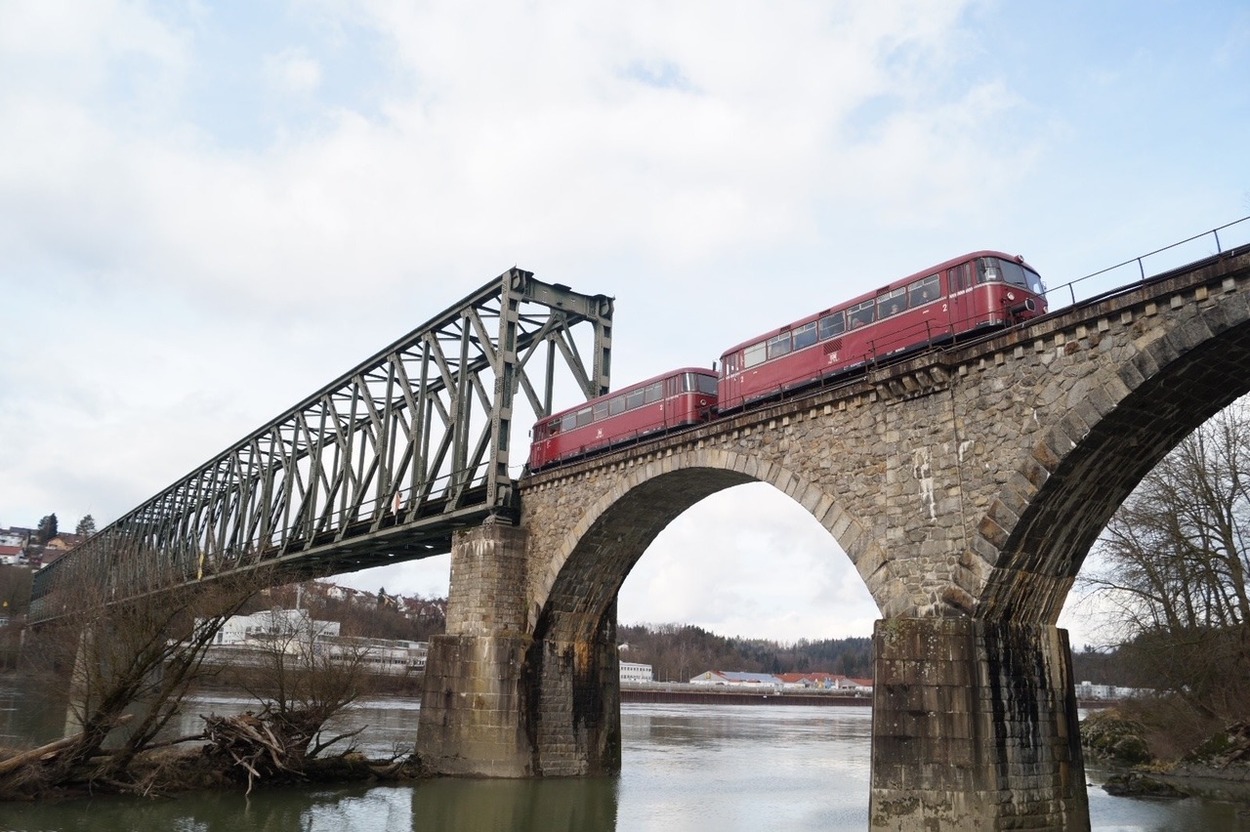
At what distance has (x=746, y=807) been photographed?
24.6 metres

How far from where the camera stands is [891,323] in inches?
834

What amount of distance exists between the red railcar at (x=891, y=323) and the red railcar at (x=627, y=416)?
1.86 meters

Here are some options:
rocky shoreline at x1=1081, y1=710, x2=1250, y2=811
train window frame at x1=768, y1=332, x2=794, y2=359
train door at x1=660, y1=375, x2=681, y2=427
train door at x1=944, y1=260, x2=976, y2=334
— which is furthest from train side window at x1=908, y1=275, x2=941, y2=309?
rocky shoreline at x1=1081, y1=710, x2=1250, y2=811

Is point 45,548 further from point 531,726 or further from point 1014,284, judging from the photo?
point 1014,284

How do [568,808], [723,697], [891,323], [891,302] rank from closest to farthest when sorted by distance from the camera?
[891,323] < [891,302] < [568,808] < [723,697]

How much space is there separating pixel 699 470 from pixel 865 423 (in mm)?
6099

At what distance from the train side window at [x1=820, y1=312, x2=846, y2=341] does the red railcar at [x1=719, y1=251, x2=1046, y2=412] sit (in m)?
0.02

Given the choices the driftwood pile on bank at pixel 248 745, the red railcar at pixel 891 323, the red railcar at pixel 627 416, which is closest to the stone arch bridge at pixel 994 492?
the red railcar at pixel 891 323

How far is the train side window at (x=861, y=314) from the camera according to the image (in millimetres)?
21766

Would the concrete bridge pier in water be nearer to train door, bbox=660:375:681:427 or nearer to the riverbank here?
train door, bbox=660:375:681:427

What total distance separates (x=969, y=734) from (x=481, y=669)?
1635 centimetres

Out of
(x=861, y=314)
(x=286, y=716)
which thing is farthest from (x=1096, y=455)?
(x=286, y=716)

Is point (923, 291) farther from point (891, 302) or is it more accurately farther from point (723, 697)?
point (723, 697)

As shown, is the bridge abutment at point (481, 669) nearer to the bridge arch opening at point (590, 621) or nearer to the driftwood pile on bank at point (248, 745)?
the bridge arch opening at point (590, 621)
